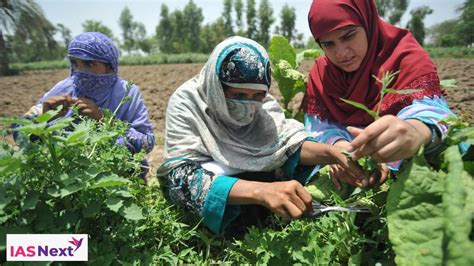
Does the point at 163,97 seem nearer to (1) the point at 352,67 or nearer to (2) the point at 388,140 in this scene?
(1) the point at 352,67

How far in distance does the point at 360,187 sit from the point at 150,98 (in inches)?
298

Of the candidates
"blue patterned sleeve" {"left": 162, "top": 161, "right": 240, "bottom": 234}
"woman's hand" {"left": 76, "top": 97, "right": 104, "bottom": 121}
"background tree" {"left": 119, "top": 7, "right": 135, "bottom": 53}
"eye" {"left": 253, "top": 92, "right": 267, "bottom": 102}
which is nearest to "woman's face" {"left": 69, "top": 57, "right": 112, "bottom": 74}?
"woman's hand" {"left": 76, "top": 97, "right": 104, "bottom": 121}

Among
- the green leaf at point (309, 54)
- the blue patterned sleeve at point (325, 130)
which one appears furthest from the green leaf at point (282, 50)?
the blue patterned sleeve at point (325, 130)

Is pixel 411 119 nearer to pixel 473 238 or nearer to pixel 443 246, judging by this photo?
pixel 473 238

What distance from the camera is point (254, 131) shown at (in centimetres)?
235

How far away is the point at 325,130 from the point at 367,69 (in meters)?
0.47

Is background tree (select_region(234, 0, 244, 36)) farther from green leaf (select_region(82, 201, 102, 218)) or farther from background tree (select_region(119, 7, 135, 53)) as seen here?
green leaf (select_region(82, 201, 102, 218))

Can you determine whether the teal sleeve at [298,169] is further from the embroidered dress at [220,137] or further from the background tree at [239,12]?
the background tree at [239,12]

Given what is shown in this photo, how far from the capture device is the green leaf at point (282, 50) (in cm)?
314

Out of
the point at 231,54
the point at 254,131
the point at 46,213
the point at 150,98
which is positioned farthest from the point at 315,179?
the point at 150,98

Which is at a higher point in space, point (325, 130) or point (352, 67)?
point (352, 67)

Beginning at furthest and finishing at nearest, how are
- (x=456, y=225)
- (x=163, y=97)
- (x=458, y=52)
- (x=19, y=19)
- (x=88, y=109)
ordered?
(x=19, y=19), (x=163, y=97), (x=458, y=52), (x=88, y=109), (x=456, y=225)

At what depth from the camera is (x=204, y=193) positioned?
6.09 ft

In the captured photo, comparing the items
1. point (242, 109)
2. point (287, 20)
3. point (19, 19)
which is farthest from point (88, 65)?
point (287, 20)
